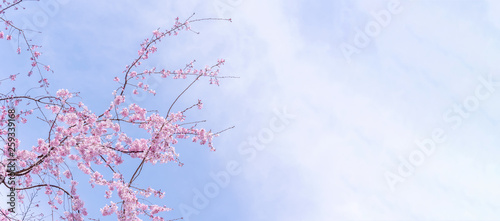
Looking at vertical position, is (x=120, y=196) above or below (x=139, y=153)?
below

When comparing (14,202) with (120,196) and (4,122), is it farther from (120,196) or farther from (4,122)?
(120,196)

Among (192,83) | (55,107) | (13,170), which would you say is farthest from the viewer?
(192,83)

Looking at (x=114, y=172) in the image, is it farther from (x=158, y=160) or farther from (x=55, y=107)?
(x=55, y=107)

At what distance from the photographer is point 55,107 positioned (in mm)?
7324

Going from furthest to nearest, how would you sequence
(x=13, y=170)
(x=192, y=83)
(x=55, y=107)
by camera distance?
1. (x=192, y=83)
2. (x=55, y=107)
3. (x=13, y=170)

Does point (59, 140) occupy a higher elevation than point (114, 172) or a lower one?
higher

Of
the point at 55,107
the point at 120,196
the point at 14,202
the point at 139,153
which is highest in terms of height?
the point at 55,107

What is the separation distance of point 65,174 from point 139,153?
1.15m

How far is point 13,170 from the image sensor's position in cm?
681

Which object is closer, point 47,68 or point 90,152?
point 90,152

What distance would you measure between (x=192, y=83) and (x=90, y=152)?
2101 mm

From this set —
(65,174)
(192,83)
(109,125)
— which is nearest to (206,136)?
(192,83)

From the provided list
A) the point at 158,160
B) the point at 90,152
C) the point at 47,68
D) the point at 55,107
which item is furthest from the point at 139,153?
the point at 47,68

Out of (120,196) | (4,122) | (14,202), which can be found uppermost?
(4,122)
